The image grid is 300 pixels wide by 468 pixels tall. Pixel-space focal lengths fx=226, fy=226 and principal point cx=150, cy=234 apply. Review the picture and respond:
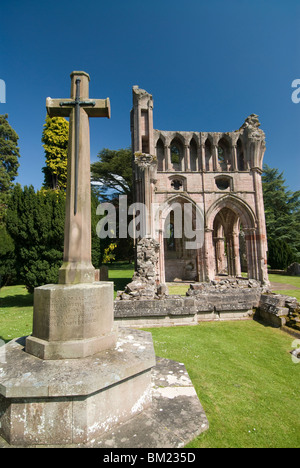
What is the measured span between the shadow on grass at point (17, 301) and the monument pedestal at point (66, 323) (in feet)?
32.8

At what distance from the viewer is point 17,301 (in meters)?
11.9

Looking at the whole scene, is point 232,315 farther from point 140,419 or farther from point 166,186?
point 166,186

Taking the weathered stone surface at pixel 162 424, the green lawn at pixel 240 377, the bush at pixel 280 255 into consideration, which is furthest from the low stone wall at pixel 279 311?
the bush at pixel 280 255

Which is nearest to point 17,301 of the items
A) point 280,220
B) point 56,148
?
point 56,148

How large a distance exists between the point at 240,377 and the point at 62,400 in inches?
117

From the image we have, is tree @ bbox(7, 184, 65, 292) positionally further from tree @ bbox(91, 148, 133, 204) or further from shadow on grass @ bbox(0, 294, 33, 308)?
tree @ bbox(91, 148, 133, 204)

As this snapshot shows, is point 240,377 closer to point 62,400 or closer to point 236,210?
point 62,400

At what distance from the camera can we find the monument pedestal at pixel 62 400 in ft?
6.33

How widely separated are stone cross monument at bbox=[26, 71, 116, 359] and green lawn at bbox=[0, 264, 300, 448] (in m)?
1.47

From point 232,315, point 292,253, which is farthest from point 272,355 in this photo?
point 292,253

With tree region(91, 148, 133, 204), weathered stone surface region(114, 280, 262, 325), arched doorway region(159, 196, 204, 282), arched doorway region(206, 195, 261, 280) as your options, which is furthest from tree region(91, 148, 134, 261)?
weathered stone surface region(114, 280, 262, 325)

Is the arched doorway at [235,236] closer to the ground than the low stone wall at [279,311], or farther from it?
farther from it

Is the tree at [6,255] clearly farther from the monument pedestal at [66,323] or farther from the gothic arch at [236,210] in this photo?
the monument pedestal at [66,323]

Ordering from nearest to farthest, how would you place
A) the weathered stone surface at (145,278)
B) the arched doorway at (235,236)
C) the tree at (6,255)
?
1. the weathered stone surface at (145,278)
2. the tree at (6,255)
3. the arched doorway at (235,236)
